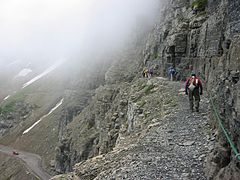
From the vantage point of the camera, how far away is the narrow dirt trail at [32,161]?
100m

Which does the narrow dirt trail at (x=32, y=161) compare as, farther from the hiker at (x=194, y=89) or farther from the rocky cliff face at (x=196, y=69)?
the hiker at (x=194, y=89)

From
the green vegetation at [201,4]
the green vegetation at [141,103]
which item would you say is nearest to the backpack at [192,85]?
the green vegetation at [141,103]

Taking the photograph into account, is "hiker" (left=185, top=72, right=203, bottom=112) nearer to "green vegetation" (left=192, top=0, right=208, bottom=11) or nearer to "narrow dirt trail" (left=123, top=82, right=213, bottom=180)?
"narrow dirt trail" (left=123, top=82, right=213, bottom=180)

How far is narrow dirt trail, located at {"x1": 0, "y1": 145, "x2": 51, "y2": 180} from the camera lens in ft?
328

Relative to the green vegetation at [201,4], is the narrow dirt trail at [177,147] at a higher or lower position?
lower

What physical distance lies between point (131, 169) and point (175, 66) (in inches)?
Answer: 1516

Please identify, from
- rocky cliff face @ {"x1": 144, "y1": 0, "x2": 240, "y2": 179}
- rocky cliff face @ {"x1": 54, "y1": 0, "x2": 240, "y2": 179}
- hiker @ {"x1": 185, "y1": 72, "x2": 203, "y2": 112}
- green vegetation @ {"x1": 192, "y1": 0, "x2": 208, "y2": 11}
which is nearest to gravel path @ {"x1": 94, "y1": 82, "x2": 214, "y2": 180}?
hiker @ {"x1": 185, "y1": 72, "x2": 203, "y2": 112}

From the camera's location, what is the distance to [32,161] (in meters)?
119

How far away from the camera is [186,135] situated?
2286 centimetres

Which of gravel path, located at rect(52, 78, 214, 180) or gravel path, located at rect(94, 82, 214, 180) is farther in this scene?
gravel path, located at rect(52, 78, 214, 180)

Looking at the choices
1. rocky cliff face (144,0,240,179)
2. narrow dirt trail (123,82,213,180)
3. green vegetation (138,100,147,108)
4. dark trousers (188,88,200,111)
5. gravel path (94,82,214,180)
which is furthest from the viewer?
green vegetation (138,100,147,108)

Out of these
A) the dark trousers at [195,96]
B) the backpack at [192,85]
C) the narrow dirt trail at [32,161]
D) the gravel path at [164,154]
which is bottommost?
the narrow dirt trail at [32,161]

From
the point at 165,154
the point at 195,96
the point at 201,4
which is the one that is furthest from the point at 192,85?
the point at 201,4

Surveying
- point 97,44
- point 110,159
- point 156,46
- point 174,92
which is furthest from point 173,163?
point 97,44
